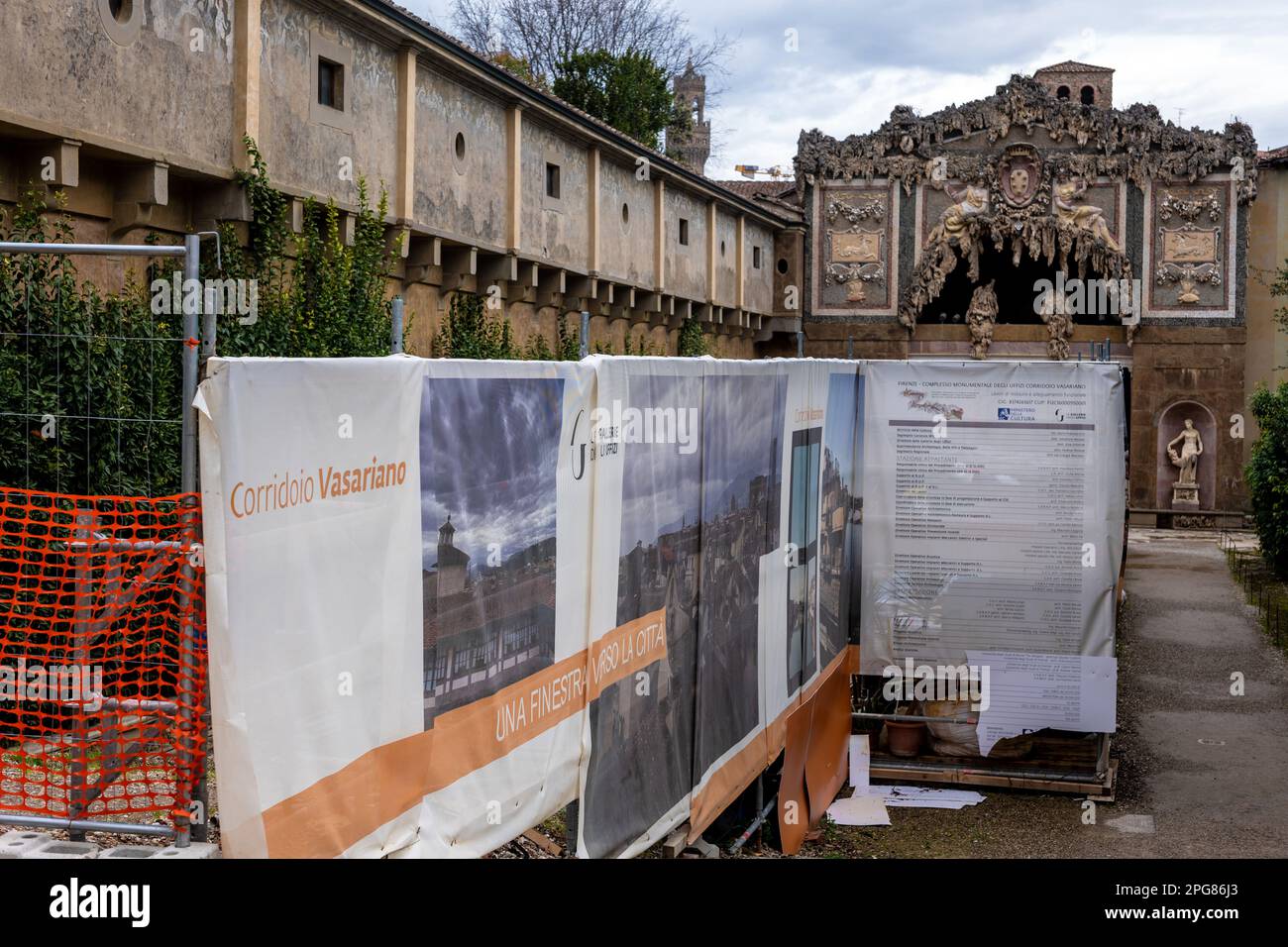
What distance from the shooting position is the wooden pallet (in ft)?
34.0

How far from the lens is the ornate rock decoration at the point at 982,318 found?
36219 mm

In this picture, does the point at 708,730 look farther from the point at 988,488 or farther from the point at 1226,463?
the point at 1226,463

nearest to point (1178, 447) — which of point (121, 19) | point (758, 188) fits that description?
A: point (758, 188)

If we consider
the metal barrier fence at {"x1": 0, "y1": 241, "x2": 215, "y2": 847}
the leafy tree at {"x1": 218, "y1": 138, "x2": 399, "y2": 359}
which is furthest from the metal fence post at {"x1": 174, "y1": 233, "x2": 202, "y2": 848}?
the leafy tree at {"x1": 218, "y1": 138, "x2": 399, "y2": 359}

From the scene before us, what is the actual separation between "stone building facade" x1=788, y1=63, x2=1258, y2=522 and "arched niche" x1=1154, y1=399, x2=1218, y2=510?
0.13 ft

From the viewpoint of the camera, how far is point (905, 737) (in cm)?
1087

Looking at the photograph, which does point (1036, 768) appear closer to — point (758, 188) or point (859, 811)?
point (859, 811)

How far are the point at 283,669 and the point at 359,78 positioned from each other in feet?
43.5

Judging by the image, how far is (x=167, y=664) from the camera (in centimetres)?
699

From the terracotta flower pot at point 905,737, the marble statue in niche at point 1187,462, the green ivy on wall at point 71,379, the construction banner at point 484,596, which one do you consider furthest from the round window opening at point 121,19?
the marble statue in niche at point 1187,462

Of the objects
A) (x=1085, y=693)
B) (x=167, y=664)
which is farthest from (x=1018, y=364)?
(x=167, y=664)

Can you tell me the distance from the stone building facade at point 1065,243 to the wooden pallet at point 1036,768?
25.8 metres

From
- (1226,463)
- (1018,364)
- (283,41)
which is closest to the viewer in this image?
(1018,364)

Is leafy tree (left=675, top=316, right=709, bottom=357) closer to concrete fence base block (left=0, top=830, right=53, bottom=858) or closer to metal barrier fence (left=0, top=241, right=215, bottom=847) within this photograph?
metal barrier fence (left=0, top=241, right=215, bottom=847)
